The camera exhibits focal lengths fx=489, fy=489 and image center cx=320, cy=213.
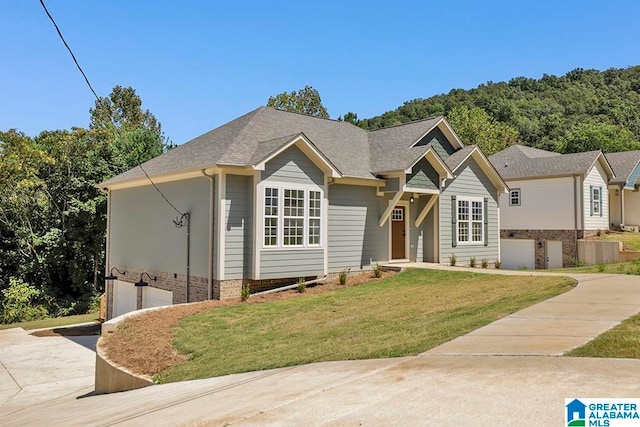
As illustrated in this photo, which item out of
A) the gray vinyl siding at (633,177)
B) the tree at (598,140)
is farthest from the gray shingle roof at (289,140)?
the tree at (598,140)

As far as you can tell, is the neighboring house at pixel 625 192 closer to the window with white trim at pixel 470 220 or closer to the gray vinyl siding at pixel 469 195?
the gray vinyl siding at pixel 469 195

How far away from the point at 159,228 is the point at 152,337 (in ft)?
24.5

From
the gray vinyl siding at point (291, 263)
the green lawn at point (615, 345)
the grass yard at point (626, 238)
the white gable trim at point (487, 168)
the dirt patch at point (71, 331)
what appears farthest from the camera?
the grass yard at point (626, 238)

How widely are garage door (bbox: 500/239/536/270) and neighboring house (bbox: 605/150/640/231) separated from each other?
20.9ft

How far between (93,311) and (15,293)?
3.91m

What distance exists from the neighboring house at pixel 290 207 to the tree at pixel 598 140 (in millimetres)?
36734

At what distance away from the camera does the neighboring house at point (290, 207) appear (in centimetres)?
1527

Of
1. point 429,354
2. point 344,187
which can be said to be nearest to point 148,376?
point 429,354

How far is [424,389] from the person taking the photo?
520 centimetres

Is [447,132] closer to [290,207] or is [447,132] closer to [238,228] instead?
[290,207]

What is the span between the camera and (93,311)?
87.9 ft

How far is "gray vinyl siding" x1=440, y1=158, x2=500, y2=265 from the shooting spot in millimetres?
20625

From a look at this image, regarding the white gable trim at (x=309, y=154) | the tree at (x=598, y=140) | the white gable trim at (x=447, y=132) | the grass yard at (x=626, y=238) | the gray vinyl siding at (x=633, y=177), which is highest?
the tree at (x=598, y=140)

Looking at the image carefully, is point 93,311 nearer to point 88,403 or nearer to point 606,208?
point 88,403
